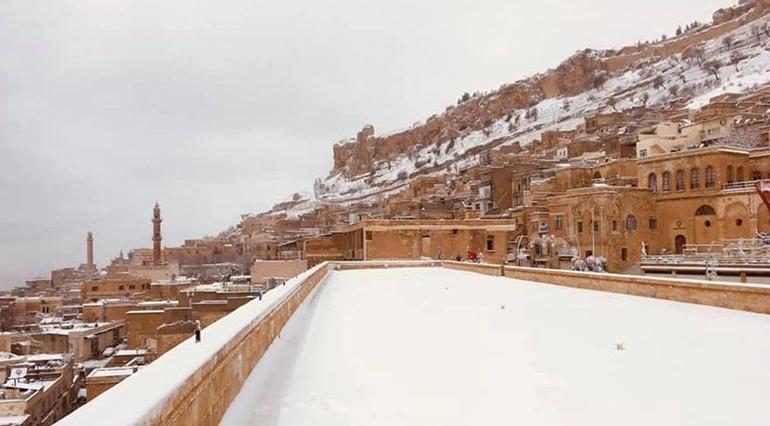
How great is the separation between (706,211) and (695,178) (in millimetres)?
1918

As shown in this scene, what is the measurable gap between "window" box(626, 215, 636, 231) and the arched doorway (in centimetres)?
246

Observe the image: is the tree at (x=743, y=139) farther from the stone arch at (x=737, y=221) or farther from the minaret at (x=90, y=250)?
the minaret at (x=90, y=250)

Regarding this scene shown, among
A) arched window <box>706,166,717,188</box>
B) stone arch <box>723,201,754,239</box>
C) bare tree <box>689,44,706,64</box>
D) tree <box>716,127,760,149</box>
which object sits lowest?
stone arch <box>723,201,754,239</box>

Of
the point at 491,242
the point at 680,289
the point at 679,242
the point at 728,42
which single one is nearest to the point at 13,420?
the point at 680,289

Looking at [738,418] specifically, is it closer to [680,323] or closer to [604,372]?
[604,372]

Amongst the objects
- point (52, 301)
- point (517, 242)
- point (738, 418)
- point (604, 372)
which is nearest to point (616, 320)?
point (604, 372)

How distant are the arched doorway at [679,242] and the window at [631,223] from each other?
2.46 m

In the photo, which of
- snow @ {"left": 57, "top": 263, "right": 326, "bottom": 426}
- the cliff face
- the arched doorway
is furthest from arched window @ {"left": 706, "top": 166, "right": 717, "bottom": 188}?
the cliff face

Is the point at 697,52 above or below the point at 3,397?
above

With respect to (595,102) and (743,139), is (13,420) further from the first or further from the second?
(595,102)

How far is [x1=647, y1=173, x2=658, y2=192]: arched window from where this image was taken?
117ft

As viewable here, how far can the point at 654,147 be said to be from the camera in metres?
41.6

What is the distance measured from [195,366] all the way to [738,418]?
3.36 metres

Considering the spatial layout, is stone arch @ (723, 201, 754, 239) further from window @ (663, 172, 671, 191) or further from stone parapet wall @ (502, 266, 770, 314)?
stone parapet wall @ (502, 266, 770, 314)
